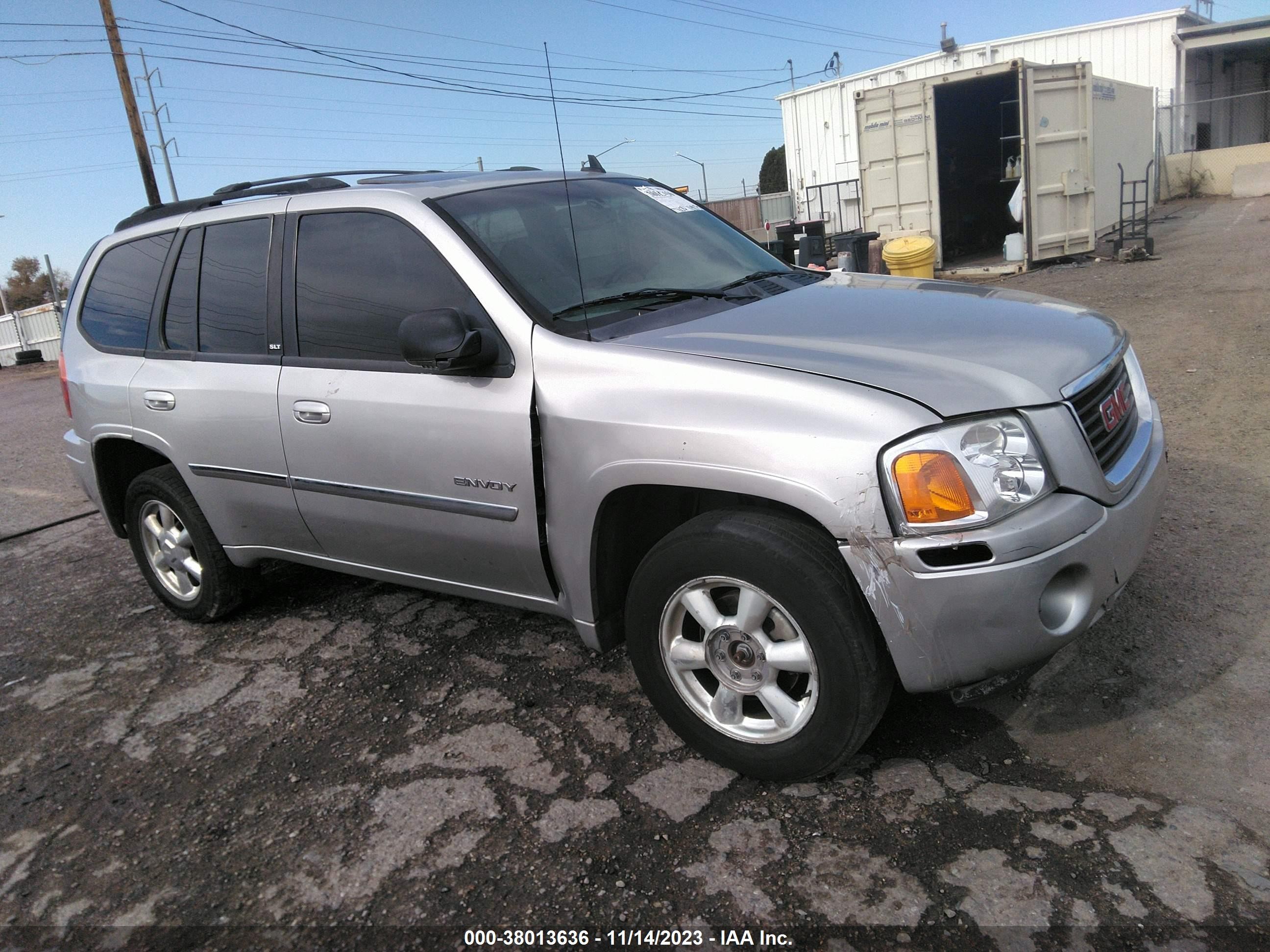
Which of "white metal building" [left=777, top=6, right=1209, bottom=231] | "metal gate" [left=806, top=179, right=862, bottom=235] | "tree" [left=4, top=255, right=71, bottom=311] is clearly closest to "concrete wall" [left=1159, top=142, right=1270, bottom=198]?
"white metal building" [left=777, top=6, right=1209, bottom=231]

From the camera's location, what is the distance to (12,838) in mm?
2951

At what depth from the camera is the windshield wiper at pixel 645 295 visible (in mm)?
3080

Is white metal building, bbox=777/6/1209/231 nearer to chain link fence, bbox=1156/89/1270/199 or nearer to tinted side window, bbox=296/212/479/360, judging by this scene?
chain link fence, bbox=1156/89/1270/199

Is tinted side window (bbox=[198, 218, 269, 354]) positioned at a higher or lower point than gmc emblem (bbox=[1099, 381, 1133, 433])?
higher

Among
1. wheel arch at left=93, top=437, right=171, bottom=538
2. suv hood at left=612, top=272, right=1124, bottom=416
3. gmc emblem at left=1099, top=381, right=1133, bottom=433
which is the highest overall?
suv hood at left=612, top=272, right=1124, bottom=416

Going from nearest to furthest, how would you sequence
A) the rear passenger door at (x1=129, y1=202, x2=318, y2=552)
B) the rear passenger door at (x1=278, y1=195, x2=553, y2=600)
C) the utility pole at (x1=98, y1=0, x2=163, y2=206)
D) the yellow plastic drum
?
the rear passenger door at (x1=278, y1=195, x2=553, y2=600), the rear passenger door at (x1=129, y1=202, x2=318, y2=552), the yellow plastic drum, the utility pole at (x1=98, y1=0, x2=163, y2=206)

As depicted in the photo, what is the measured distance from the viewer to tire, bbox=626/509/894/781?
7.97 feet

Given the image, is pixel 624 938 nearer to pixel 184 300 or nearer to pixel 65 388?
pixel 184 300

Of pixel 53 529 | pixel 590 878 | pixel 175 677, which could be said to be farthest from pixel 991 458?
pixel 53 529

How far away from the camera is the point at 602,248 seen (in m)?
3.40

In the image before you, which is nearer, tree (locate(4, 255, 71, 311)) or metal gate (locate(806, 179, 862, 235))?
metal gate (locate(806, 179, 862, 235))

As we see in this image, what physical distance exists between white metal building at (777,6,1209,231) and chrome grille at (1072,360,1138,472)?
22.8m

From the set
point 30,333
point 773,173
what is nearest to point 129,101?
point 30,333

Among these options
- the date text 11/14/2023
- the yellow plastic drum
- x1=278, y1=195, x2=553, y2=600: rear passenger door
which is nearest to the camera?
the date text 11/14/2023
